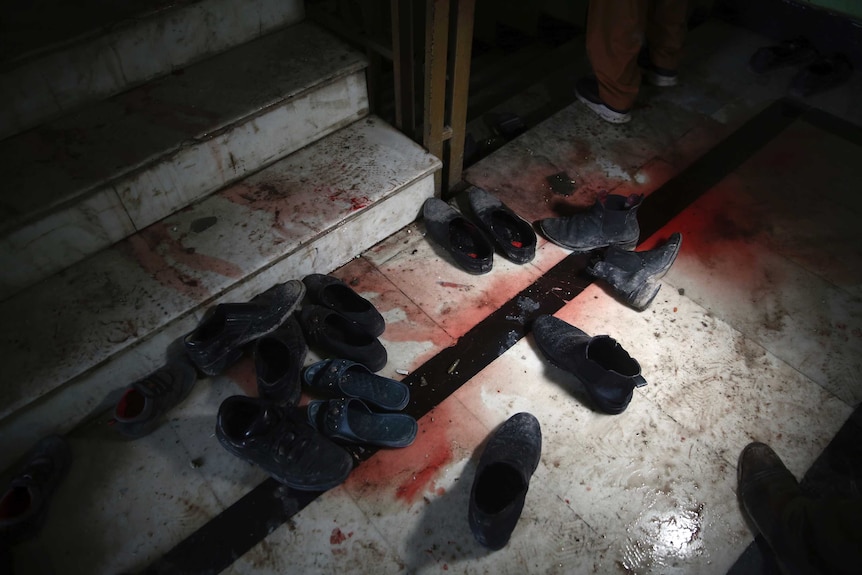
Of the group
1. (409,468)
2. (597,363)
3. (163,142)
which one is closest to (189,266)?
(163,142)

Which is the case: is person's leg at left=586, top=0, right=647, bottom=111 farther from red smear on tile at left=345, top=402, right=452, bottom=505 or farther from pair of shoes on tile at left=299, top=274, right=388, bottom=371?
red smear on tile at left=345, top=402, right=452, bottom=505

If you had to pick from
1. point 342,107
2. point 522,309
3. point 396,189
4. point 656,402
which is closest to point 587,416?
point 656,402

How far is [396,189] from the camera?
2.47m

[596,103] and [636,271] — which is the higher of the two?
[596,103]

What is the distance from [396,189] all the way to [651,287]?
1176 mm

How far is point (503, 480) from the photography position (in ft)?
5.95

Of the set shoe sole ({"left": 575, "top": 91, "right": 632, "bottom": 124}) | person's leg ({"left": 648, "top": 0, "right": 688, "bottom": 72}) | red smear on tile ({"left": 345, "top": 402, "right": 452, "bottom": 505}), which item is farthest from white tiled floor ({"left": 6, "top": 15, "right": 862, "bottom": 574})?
person's leg ({"left": 648, "top": 0, "right": 688, "bottom": 72})

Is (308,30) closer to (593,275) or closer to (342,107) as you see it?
(342,107)

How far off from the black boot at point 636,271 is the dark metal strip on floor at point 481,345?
5.1 inches

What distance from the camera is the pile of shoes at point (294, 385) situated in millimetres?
1874

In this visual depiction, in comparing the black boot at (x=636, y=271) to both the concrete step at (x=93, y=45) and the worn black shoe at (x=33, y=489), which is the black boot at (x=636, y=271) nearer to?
the concrete step at (x=93, y=45)

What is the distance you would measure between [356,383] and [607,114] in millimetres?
2177

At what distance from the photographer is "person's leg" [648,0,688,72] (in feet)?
10.2

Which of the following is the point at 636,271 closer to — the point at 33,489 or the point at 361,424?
the point at 361,424
